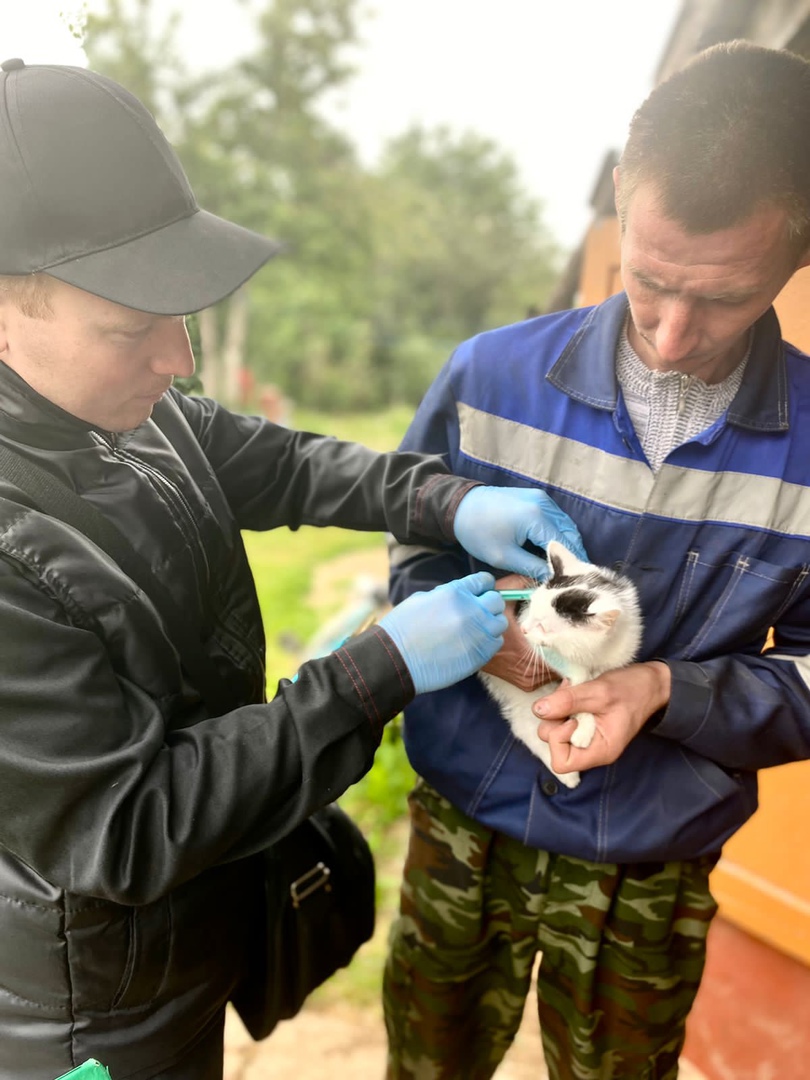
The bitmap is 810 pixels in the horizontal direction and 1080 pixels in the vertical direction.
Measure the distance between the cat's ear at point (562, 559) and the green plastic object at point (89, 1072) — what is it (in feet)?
3.64

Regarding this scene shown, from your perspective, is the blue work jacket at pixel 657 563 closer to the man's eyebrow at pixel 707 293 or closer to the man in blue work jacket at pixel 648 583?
the man in blue work jacket at pixel 648 583

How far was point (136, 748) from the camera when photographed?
100cm

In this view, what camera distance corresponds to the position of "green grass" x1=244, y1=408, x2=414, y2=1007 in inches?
109

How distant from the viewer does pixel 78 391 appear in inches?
42.7

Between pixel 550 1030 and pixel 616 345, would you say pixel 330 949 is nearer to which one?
pixel 550 1030

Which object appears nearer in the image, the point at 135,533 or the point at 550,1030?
the point at 135,533

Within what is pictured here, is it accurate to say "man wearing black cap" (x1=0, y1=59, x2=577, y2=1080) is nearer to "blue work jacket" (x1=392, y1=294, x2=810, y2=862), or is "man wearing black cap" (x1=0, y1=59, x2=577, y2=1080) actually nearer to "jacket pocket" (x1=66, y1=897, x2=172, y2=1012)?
"jacket pocket" (x1=66, y1=897, x2=172, y2=1012)

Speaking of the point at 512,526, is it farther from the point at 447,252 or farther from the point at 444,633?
the point at 447,252

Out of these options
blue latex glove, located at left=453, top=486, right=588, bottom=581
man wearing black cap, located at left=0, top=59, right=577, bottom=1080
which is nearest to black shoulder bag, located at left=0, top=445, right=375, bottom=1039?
man wearing black cap, located at left=0, top=59, right=577, bottom=1080

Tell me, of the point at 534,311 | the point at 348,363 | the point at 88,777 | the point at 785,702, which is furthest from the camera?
the point at 348,363

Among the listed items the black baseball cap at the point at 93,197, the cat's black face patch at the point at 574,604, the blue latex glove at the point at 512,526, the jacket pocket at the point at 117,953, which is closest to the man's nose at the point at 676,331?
the blue latex glove at the point at 512,526

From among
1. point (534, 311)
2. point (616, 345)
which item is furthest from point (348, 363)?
point (616, 345)

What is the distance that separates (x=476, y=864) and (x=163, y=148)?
1482 millimetres

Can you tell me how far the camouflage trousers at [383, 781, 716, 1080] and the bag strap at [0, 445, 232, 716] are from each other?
709mm
